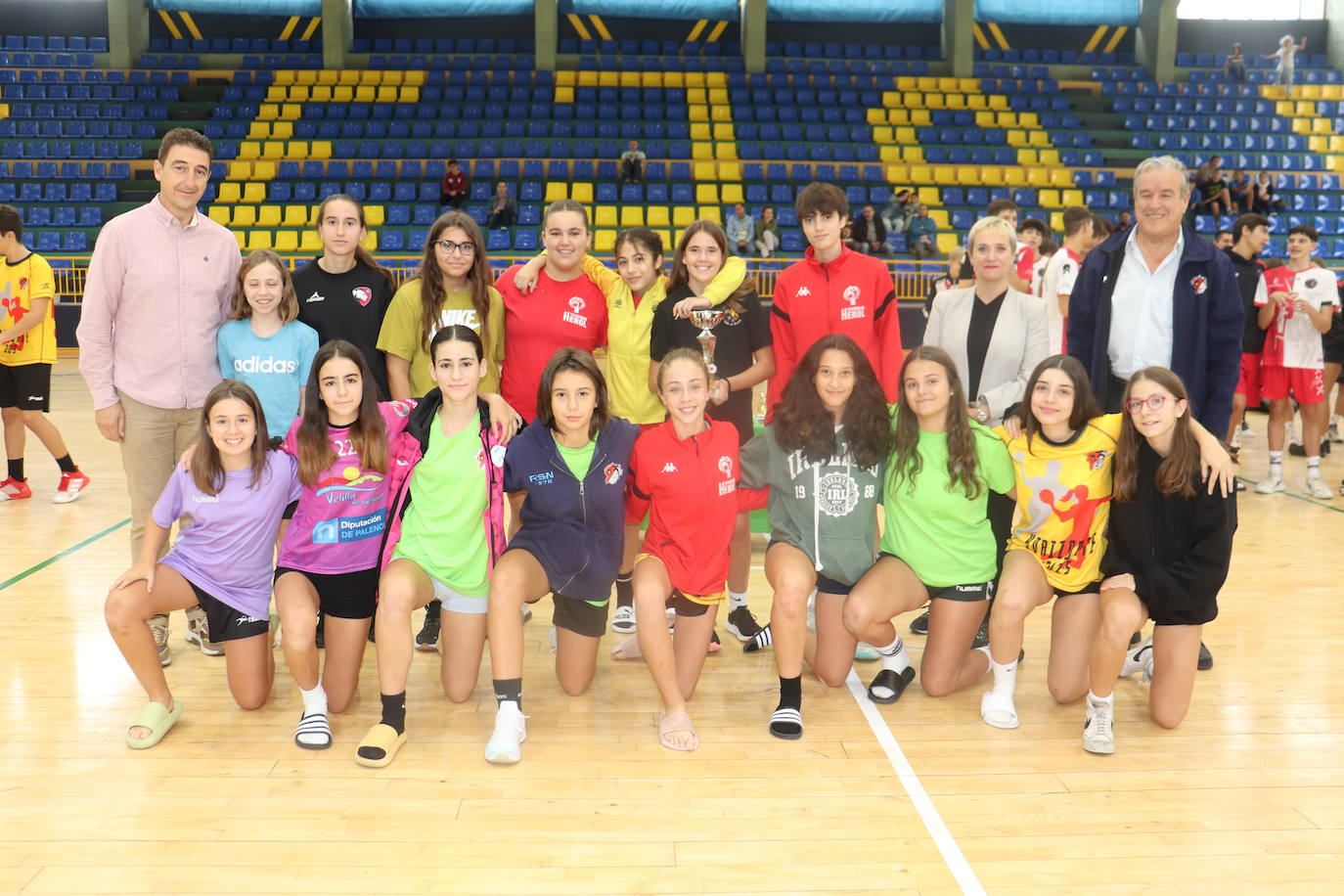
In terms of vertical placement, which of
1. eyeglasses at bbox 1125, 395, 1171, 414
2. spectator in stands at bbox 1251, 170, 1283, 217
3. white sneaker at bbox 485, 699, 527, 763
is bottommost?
white sneaker at bbox 485, 699, 527, 763

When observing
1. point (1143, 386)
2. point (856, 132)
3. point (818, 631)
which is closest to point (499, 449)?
point (818, 631)

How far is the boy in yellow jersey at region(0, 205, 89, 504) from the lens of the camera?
5734 mm

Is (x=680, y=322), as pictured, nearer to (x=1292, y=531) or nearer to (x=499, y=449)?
(x=499, y=449)

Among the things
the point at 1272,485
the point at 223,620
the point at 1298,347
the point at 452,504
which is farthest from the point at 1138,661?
Answer: the point at 1298,347

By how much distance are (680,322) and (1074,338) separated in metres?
1.37

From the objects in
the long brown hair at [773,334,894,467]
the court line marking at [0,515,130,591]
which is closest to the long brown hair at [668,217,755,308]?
the long brown hair at [773,334,894,467]

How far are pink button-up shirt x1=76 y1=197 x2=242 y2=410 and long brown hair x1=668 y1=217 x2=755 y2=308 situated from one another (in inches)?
59.8

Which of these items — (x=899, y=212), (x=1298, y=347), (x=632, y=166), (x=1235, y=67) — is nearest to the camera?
(x=1298, y=347)

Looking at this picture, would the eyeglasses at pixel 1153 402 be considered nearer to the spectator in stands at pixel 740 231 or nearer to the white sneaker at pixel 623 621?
the white sneaker at pixel 623 621

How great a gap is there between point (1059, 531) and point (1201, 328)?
87cm

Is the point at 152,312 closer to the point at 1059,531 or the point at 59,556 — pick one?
the point at 59,556

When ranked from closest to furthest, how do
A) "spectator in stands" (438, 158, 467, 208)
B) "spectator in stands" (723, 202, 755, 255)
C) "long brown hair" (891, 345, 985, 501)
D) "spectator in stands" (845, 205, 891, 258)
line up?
1. "long brown hair" (891, 345, 985, 501)
2. "spectator in stands" (845, 205, 891, 258)
3. "spectator in stands" (723, 202, 755, 255)
4. "spectator in stands" (438, 158, 467, 208)

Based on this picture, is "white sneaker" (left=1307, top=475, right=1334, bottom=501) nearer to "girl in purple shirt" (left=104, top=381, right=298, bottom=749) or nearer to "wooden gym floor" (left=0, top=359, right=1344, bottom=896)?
"wooden gym floor" (left=0, top=359, right=1344, bottom=896)

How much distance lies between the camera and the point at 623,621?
4.03 m
